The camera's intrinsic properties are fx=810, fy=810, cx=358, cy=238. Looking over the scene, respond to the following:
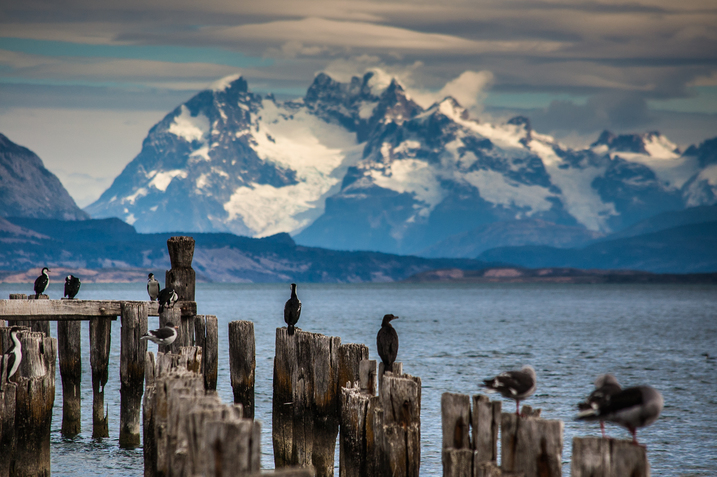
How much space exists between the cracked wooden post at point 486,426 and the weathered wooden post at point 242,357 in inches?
329

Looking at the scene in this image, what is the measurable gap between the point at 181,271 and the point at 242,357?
2.38m

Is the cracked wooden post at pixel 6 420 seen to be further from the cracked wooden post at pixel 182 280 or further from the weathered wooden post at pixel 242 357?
the weathered wooden post at pixel 242 357

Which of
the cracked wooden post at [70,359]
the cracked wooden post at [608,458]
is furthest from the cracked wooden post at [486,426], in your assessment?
the cracked wooden post at [70,359]

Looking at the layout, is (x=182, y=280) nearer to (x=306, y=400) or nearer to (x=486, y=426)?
(x=306, y=400)

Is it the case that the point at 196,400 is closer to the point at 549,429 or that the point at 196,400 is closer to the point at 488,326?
the point at 549,429

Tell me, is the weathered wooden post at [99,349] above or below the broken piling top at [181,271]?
below

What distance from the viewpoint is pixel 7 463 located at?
562 inches

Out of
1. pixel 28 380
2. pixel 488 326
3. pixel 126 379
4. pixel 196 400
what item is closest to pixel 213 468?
pixel 196 400

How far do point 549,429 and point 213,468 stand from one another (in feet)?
12.4

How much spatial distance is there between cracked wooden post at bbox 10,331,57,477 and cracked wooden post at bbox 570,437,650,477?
968 centimetres

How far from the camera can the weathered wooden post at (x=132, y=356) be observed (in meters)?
17.1

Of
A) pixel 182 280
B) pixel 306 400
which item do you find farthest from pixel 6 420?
pixel 306 400

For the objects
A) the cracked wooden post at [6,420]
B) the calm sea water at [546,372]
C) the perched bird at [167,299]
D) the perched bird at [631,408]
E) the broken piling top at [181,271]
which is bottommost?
the calm sea water at [546,372]

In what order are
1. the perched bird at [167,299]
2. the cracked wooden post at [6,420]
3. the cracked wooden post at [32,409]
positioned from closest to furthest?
the cracked wooden post at [6,420] < the cracked wooden post at [32,409] < the perched bird at [167,299]
